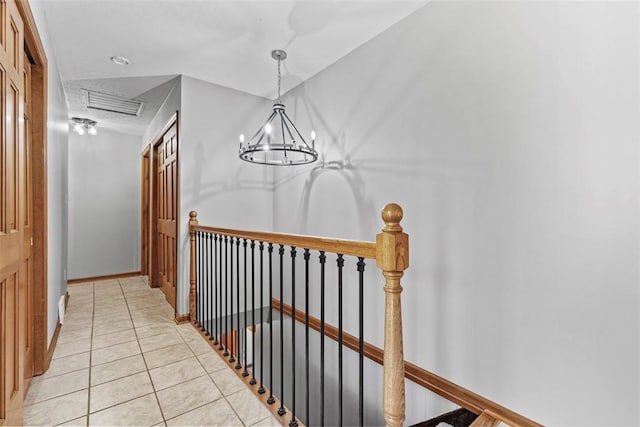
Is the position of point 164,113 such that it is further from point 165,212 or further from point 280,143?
point 280,143

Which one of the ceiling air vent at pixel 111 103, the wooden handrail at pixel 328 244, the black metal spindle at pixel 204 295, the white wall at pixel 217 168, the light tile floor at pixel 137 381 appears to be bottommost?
the light tile floor at pixel 137 381

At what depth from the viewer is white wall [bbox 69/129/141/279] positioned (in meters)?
4.58

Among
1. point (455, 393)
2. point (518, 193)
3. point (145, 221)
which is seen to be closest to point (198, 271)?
point (455, 393)

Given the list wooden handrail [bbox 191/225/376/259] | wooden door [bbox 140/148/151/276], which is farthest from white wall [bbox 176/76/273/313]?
wooden door [bbox 140/148/151/276]

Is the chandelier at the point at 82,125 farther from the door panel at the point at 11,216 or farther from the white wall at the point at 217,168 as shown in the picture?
the door panel at the point at 11,216

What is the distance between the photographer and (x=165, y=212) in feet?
12.6

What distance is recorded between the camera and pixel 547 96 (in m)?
1.48

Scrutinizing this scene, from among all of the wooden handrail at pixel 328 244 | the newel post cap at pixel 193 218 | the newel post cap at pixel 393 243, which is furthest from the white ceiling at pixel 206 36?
the newel post cap at pixel 393 243

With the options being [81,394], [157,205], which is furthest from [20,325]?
[157,205]

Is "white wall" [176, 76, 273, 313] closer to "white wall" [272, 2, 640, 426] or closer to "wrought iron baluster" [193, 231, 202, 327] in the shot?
"wrought iron baluster" [193, 231, 202, 327]

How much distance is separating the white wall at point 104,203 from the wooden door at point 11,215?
3.84 meters

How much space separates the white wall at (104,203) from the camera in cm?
458

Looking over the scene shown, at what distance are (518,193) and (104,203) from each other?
544 centimetres

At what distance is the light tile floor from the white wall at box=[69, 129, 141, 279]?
202 centimetres
